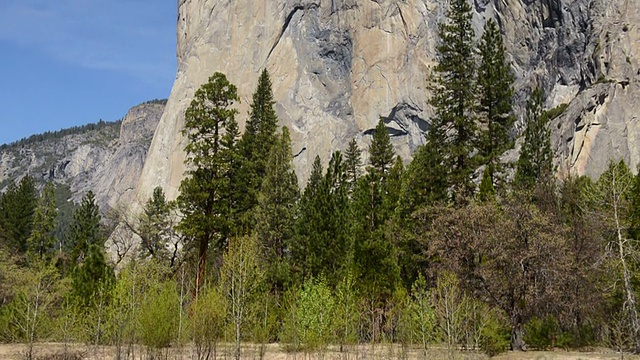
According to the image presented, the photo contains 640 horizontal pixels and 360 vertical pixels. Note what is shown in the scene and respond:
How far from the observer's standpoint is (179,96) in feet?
322

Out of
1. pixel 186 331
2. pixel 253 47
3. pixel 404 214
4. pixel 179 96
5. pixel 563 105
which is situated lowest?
pixel 186 331

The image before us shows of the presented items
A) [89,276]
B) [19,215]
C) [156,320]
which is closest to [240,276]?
[156,320]

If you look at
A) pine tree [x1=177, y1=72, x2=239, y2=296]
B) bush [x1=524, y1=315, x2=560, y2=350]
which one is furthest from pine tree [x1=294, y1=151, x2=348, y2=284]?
bush [x1=524, y1=315, x2=560, y2=350]

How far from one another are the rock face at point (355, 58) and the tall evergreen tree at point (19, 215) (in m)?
27.9

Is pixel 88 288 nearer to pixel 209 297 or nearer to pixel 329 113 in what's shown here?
pixel 209 297

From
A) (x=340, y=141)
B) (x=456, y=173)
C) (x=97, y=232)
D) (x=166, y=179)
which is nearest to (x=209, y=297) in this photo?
(x=456, y=173)

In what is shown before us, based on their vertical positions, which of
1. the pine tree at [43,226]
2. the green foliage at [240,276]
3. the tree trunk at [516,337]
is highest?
the pine tree at [43,226]

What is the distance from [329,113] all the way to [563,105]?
32282 millimetres

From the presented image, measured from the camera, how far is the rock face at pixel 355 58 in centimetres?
8181

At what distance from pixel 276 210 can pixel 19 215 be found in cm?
3746

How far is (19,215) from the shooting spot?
61938 millimetres

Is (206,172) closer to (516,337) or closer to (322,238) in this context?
(322,238)

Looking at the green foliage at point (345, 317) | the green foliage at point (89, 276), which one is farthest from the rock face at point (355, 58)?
the green foliage at point (345, 317)

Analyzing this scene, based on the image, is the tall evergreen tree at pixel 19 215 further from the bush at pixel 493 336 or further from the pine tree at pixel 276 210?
the bush at pixel 493 336
